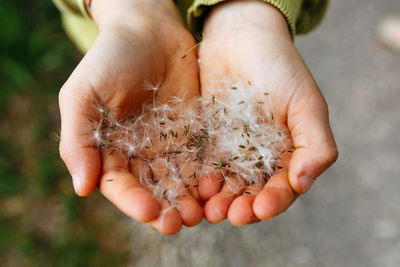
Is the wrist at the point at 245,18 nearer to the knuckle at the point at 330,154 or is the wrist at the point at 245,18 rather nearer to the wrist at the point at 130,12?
the wrist at the point at 130,12

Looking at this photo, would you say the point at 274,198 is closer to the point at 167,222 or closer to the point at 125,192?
the point at 167,222

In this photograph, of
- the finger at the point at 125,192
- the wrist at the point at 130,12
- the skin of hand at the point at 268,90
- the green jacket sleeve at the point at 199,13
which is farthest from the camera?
the green jacket sleeve at the point at 199,13

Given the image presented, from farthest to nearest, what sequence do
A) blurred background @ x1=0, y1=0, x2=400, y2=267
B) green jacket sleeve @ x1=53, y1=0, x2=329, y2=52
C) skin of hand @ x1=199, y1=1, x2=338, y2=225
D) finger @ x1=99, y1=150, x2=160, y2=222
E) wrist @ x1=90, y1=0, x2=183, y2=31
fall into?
1. blurred background @ x1=0, y1=0, x2=400, y2=267
2. green jacket sleeve @ x1=53, y1=0, x2=329, y2=52
3. wrist @ x1=90, y1=0, x2=183, y2=31
4. skin of hand @ x1=199, y1=1, x2=338, y2=225
5. finger @ x1=99, y1=150, x2=160, y2=222

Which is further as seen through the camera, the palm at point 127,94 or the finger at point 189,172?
the finger at point 189,172

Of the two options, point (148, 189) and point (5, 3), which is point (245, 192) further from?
point (5, 3)

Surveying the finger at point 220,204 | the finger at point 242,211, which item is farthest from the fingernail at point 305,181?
the finger at point 220,204

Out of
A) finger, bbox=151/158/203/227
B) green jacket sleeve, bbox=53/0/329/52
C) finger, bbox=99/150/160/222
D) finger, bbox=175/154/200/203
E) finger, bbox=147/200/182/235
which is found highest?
green jacket sleeve, bbox=53/0/329/52

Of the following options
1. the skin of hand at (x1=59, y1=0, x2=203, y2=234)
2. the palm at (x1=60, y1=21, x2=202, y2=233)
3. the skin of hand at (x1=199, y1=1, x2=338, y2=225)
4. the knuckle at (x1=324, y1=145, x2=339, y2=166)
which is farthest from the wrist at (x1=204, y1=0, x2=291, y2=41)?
the knuckle at (x1=324, y1=145, x2=339, y2=166)

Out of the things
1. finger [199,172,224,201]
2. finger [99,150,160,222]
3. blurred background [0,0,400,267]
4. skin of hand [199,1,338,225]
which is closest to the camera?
finger [99,150,160,222]

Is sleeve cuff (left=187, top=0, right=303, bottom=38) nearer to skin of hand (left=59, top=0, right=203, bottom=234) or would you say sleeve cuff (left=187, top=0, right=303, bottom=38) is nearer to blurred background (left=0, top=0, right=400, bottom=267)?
skin of hand (left=59, top=0, right=203, bottom=234)
